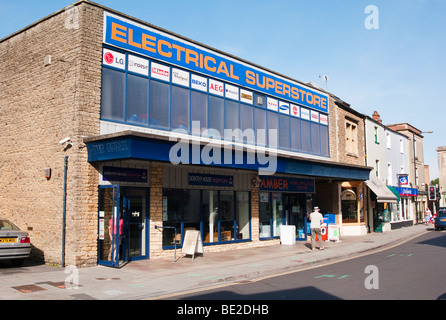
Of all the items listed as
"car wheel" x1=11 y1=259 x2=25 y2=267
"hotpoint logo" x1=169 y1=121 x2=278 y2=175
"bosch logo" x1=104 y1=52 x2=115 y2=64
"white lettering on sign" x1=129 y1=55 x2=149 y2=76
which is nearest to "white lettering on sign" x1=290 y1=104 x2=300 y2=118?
"hotpoint logo" x1=169 y1=121 x2=278 y2=175

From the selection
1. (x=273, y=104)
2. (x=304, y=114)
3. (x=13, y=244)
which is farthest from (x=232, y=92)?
(x=13, y=244)

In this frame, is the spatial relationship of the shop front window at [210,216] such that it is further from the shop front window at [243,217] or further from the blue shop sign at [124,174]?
the blue shop sign at [124,174]

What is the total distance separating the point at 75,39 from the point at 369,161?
2307 centimetres

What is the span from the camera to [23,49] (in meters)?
15.7

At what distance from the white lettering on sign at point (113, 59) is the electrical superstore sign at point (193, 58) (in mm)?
300

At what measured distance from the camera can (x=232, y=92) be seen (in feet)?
61.8

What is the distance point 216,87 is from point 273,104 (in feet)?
13.5

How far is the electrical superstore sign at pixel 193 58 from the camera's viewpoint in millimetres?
14602

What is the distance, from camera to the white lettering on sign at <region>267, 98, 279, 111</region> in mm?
20844

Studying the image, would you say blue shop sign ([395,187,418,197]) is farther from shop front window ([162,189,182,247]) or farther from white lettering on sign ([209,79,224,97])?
shop front window ([162,189,182,247])
